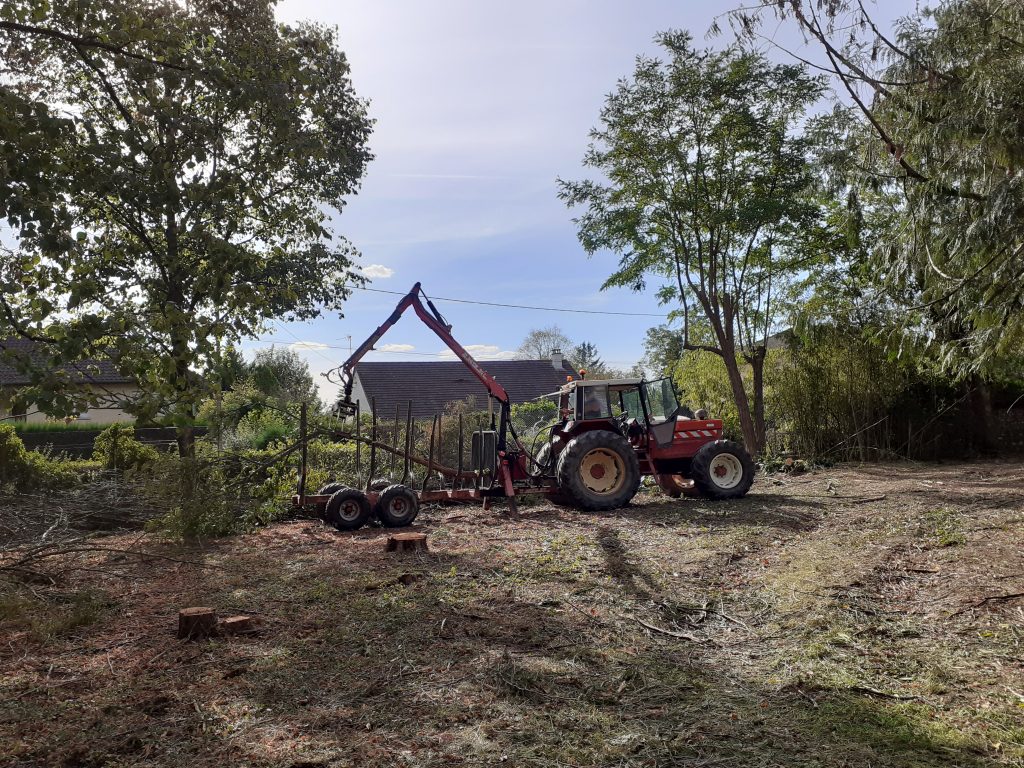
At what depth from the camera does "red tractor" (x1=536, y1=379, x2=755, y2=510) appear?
34.2 ft

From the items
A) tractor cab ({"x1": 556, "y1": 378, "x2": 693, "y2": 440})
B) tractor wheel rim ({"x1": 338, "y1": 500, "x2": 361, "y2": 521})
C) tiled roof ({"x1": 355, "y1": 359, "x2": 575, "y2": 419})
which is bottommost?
tractor wheel rim ({"x1": 338, "y1": 500, "x2": 361, "y2": 521})

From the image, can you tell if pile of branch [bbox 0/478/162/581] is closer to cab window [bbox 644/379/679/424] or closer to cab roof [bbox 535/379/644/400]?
cab roof [bbox 535/379/644/400]

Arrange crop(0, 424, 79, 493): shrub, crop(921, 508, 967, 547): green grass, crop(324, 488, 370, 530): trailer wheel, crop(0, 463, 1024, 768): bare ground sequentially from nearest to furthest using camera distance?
crop(0, 463, 1024, 768): bare ground → crop(921, 508, 967, 547): green grass → crop(324, 488, 370, 530): trailer wheel → crop(0, 424, 79, 493): shrub

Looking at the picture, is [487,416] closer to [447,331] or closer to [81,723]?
[447,331]

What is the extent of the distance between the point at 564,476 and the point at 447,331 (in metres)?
2.57

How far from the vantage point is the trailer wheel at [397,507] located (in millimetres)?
9430

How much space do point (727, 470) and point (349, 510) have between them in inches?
222

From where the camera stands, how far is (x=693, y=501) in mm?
10922

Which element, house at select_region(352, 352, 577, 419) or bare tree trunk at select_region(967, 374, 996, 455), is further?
house at select_region(352, 352, 577, 419)

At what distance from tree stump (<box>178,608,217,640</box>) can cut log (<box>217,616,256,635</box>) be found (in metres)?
0.08

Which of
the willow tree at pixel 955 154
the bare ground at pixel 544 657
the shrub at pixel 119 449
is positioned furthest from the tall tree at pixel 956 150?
the shrub at pixel 119 449

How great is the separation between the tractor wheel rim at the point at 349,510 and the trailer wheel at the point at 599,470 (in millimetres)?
2752

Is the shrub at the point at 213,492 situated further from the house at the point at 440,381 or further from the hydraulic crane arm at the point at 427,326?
the house at the point at 440,381

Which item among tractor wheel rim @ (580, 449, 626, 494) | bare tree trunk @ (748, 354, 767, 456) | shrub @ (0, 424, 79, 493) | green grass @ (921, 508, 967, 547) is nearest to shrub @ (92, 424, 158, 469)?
shrub @ (0, 424, 79, 493)
